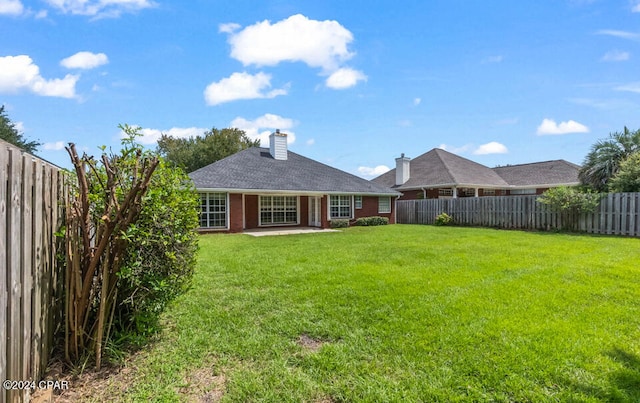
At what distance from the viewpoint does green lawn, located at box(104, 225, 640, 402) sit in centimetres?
261

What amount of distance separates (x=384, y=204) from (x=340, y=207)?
3.58 meters

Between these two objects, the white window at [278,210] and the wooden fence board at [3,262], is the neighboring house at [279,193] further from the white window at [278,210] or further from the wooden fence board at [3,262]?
the wooden fence board at [3,262]

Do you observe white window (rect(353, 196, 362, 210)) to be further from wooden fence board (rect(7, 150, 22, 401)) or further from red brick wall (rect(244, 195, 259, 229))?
wooden fence board (rect(7, 150, 22, 401))

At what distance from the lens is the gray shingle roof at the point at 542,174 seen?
24984 mm

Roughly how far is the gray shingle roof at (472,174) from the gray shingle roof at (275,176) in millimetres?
5407

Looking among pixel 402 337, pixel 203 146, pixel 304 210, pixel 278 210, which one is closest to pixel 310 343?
pixel 402 337

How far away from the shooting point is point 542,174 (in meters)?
26.8

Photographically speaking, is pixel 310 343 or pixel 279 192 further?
pixel 279 192

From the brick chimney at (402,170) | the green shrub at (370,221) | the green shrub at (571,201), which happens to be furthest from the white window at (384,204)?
the green shrub at (571,201)

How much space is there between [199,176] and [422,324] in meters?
15.2

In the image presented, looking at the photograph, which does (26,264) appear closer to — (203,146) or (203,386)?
(203,386)

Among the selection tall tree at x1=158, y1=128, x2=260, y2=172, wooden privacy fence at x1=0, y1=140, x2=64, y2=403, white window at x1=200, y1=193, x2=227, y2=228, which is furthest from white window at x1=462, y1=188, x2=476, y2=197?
wooden privacy fence at x1=0, y1=140, x2=64, y2=403

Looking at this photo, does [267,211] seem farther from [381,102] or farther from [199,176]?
[381,102]

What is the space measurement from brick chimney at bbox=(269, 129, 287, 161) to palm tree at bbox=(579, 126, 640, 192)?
17438mm
